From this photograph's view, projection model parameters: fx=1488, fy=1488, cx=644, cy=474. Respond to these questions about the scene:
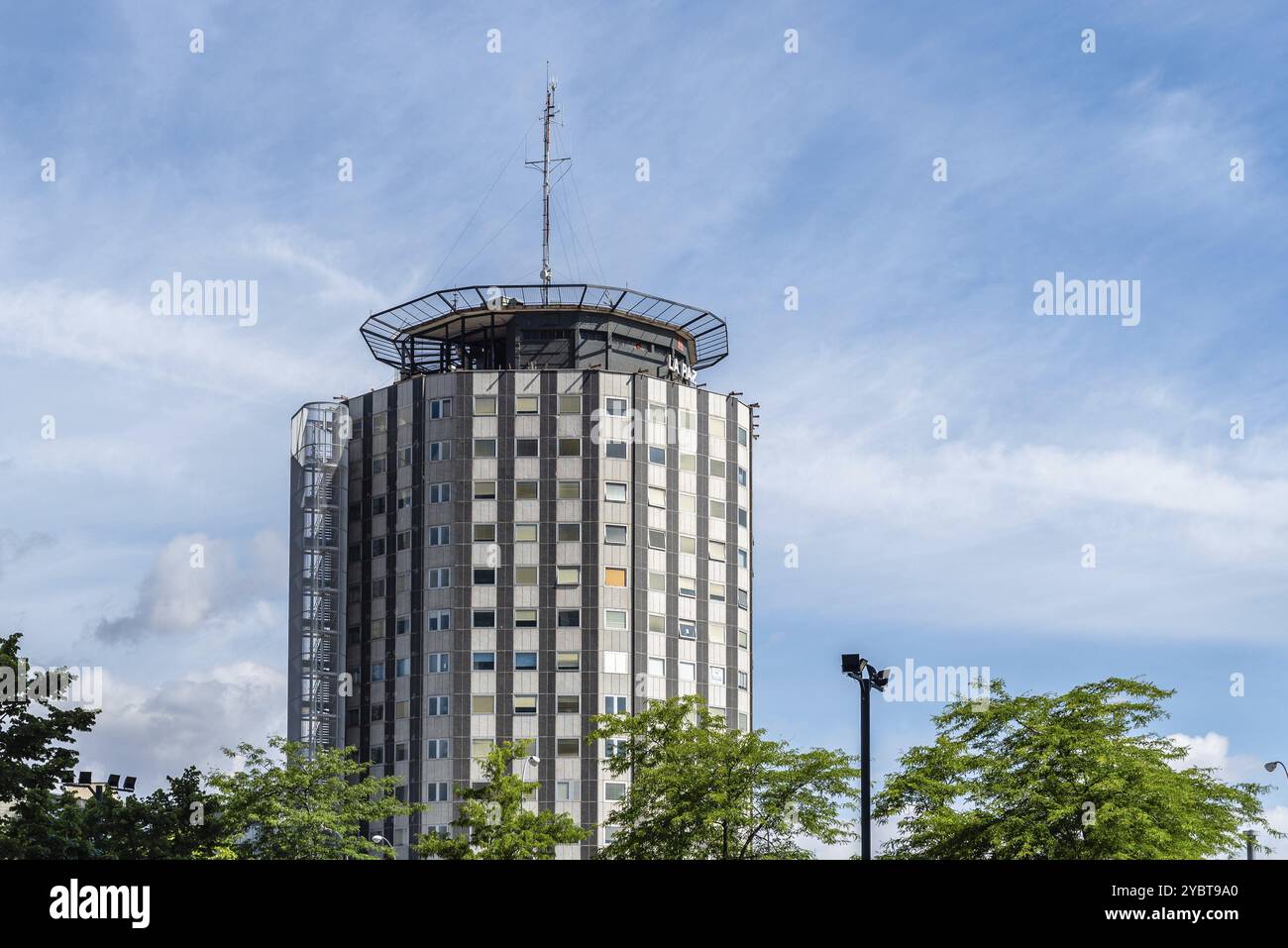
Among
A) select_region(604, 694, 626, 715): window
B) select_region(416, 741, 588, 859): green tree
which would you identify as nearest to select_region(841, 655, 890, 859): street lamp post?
select_region(416, 741, 588, 859): green tree

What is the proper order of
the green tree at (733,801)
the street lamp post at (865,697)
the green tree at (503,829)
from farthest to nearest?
the green tree at (503,829) < the green tree at (733,801) < the street lamp post at (865,697)

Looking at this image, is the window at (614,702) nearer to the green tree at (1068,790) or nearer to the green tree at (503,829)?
the green tree at (503,829)

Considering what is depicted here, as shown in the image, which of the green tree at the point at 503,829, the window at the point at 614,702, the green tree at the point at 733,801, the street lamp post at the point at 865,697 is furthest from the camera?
the window at the point at 614,702

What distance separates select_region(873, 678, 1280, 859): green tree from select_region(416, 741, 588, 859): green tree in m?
17.4

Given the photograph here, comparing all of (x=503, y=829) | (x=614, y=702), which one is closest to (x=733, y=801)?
(x=503, y=829)

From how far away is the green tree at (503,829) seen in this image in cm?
6531

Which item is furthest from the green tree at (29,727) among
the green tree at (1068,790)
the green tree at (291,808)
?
the green tree at (1068,790)

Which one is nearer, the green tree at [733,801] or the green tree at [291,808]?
the green tree at [733,801]

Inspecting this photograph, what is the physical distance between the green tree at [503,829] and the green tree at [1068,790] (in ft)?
57.0

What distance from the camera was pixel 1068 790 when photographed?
47.1 meters

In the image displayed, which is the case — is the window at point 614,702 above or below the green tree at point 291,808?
above
